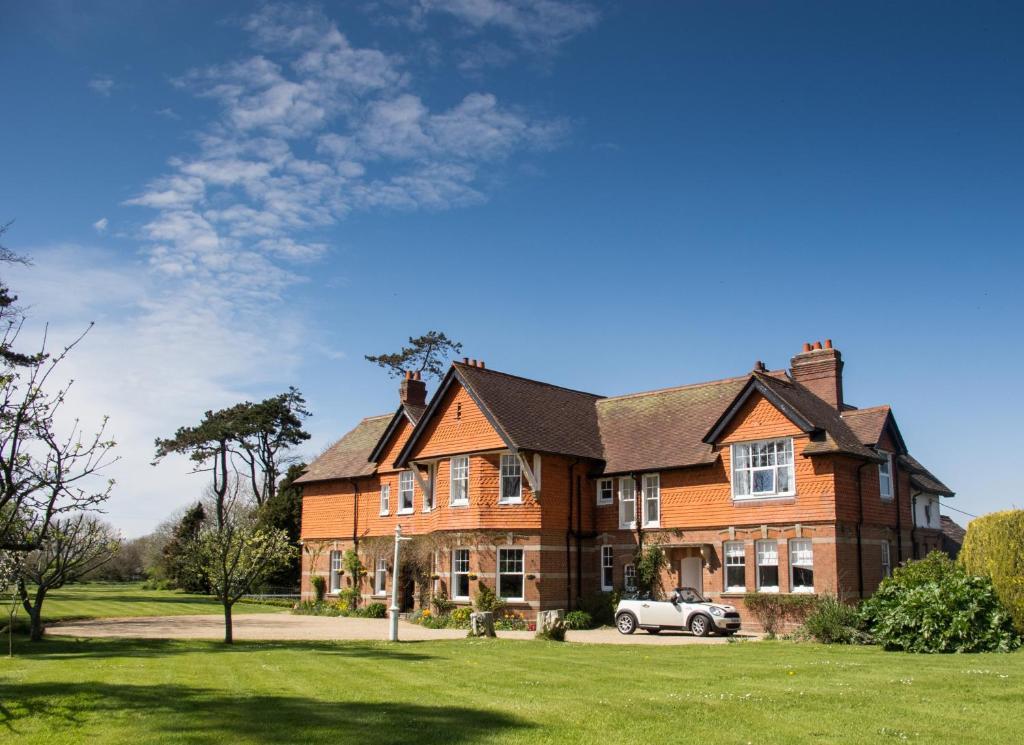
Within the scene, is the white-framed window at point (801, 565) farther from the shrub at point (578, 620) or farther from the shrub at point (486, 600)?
the shrub at point (486, 600)

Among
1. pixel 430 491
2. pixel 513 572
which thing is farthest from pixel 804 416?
pixel 430 491

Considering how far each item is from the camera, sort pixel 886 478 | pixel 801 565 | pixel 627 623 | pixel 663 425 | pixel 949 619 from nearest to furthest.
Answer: pixel 949 619 < pixel 627 623 < pixel 801 565 < pixel 886 478 < pixel 663 425

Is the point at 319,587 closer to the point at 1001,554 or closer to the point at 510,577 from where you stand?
the point at 510,577

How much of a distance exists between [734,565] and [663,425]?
6519 mm

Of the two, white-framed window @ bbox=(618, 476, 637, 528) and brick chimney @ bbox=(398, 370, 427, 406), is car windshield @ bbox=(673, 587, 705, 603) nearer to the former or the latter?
white-framed window @ bbox=(618, 476, 637, 528)

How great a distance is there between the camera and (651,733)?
10531 mm

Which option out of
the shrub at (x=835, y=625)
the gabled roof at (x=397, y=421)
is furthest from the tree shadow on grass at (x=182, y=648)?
the gabled roof at (x=397, y=421)

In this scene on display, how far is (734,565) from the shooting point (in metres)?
29.7

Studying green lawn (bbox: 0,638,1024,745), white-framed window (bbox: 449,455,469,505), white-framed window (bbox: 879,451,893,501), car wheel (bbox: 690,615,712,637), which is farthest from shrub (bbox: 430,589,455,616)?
white-framed window (bbox: 879,451,893,501)

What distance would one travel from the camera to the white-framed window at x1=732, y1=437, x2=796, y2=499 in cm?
2892

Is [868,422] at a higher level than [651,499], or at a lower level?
higher

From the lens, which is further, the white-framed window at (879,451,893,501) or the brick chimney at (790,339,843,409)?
the brick chimney at (790,339,843,409)

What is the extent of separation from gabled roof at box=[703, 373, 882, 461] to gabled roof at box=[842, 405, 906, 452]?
0.31 meters

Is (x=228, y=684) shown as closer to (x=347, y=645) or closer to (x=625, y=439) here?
(x=347, y=645)
